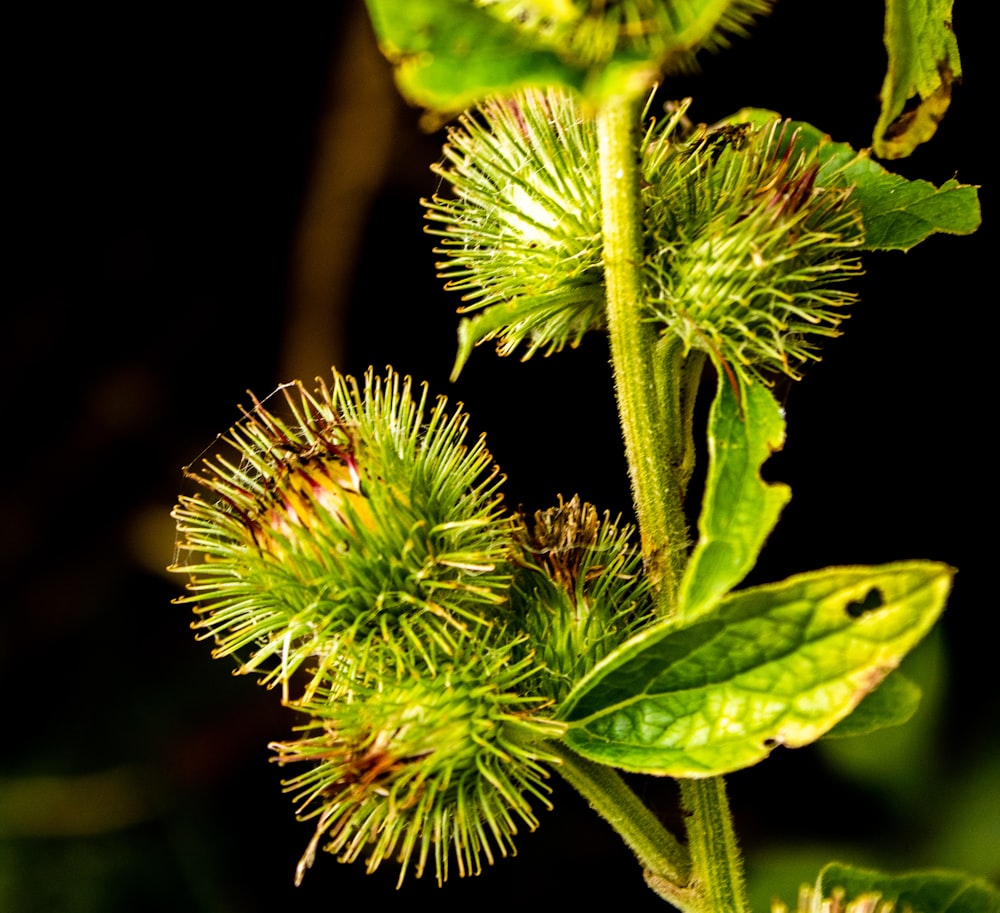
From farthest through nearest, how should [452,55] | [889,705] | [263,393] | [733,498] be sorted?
[263,393] → [889,705] → [733,498] → [452,55]

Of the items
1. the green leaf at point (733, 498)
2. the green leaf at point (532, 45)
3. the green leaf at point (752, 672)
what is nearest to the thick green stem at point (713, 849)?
the green leaf at point (752, 672)

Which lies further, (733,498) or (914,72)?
(914,72)

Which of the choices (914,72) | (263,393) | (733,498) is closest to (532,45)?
(733,498)

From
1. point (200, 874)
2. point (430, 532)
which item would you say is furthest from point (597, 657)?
point (200, 874)

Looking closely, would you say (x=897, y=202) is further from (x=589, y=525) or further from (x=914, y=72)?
(x=589, y=525)

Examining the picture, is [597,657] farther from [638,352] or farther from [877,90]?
[877,90]

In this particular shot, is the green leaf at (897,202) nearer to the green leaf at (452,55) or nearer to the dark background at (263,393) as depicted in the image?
the green leaf at (452,55)

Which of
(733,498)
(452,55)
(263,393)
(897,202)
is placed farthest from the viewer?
(263,393)
